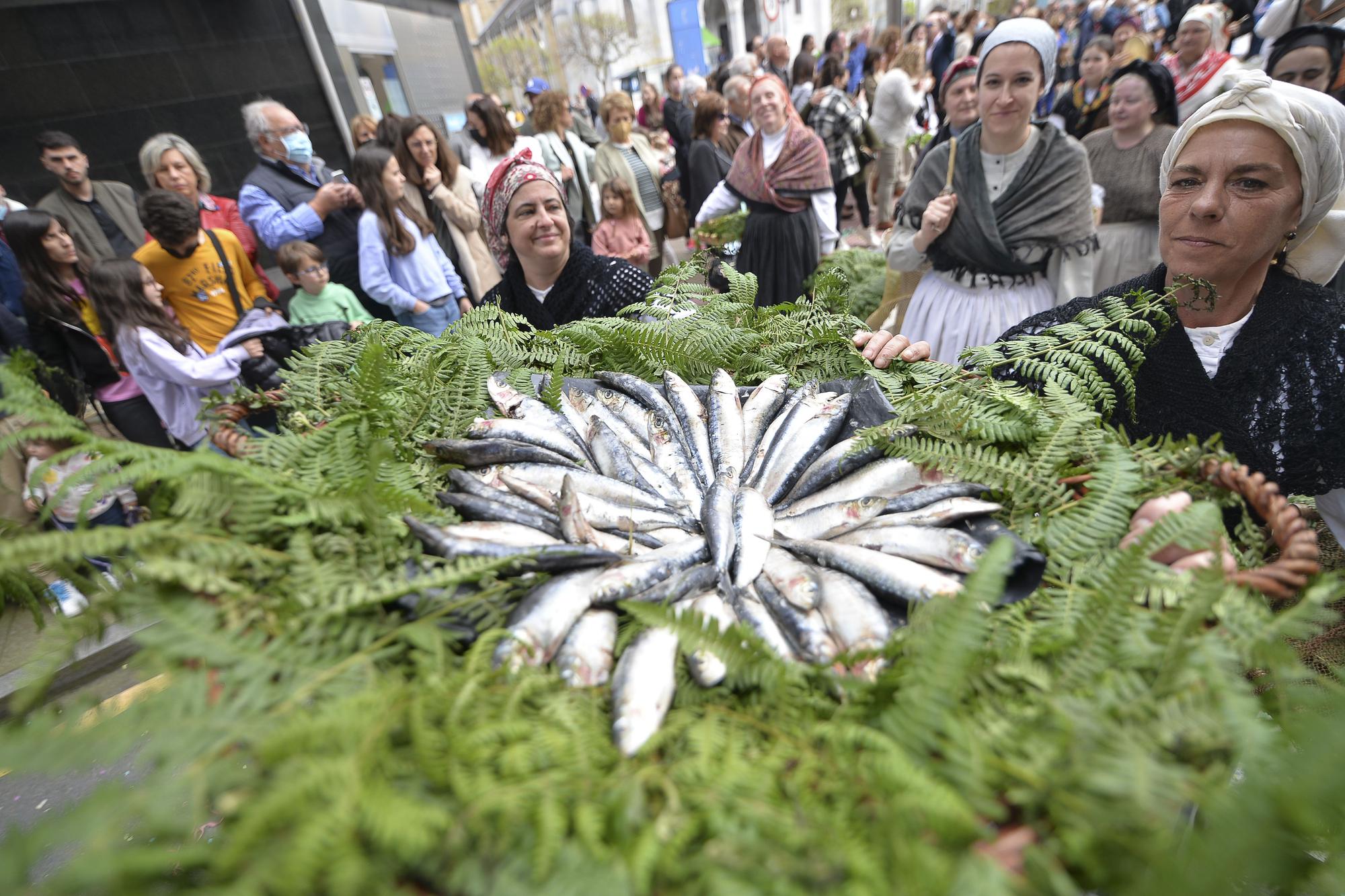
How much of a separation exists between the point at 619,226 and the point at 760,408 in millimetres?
4961

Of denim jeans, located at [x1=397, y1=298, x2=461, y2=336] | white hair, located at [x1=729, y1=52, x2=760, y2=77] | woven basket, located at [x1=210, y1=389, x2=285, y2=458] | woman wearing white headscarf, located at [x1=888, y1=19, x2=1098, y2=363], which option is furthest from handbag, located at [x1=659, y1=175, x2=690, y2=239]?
woven basket, located at [x1=210, y1=389, x2=285, y2=458]

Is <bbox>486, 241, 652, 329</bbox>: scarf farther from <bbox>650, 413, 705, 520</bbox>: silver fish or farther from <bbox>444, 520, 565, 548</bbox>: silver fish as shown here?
<bbox>444, 520, 565, 548</bbox>: silver fish

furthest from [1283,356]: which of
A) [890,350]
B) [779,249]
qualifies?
[779,249]

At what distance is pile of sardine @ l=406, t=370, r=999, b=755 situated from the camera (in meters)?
1.38

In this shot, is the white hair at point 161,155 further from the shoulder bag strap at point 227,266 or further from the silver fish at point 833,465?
the silver fish at point 833,465

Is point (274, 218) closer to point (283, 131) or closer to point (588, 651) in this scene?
point (283, 131)

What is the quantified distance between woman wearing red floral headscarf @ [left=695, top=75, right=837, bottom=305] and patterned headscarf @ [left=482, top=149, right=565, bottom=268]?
2.47m

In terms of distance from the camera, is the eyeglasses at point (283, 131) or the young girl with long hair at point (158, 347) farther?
the eyeglasses at point (283, 131)

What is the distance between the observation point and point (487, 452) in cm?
191

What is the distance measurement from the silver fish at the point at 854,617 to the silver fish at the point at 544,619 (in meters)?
0.62

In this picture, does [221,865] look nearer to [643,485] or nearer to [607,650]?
[607,650]

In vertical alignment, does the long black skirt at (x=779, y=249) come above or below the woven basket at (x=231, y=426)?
below

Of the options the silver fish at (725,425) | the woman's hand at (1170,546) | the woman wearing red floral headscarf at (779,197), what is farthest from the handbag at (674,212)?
the woman's hand at (1170,546)

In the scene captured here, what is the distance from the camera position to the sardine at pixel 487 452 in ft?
6.22
